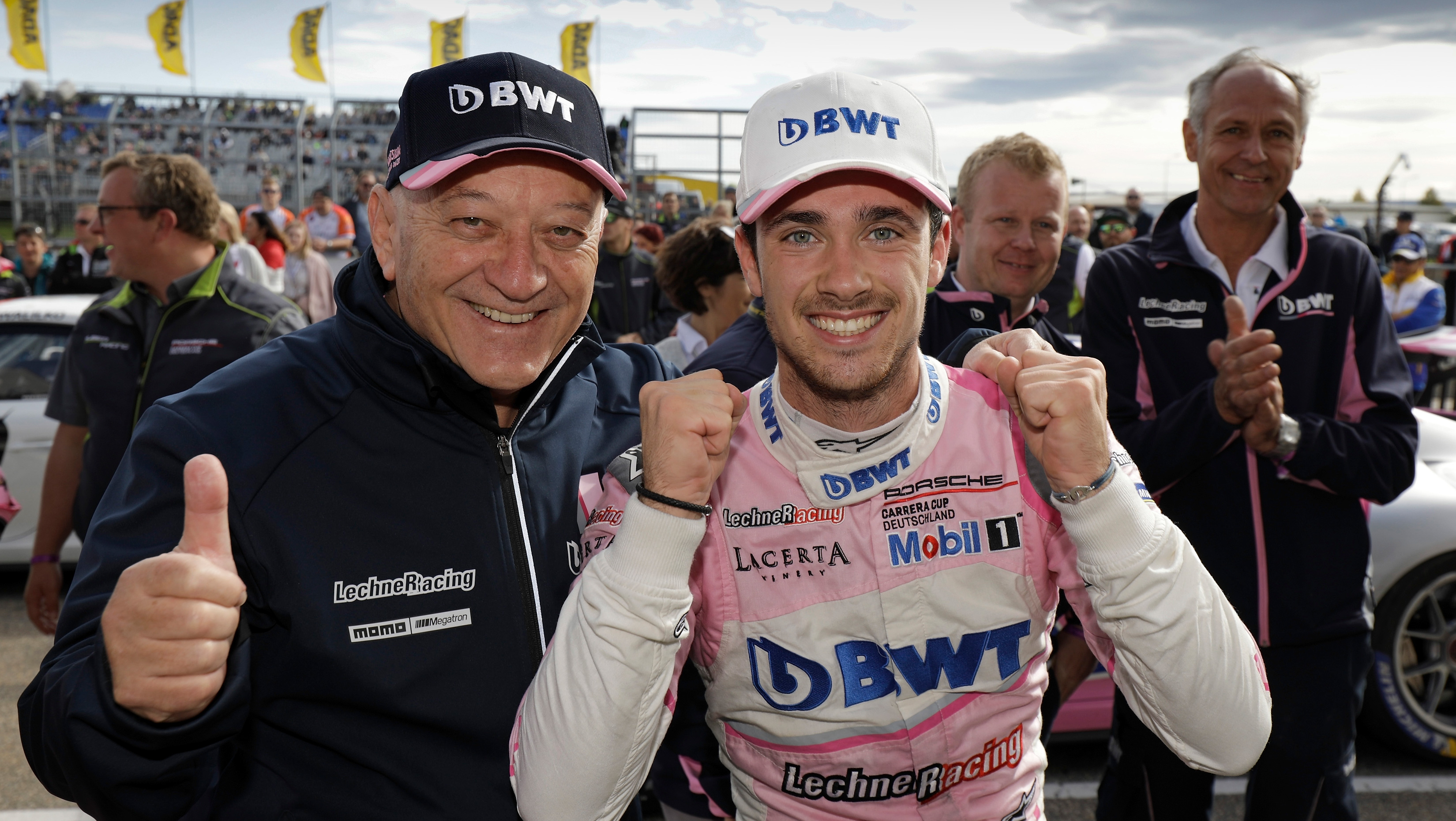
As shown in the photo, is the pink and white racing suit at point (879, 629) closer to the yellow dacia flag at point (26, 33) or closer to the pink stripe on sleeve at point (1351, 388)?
the pink stripe on sleeve at point (1351, 388)

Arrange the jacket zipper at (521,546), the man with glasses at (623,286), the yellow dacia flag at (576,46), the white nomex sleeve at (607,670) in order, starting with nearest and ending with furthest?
the white nomex sleeve at (607,670)
the jacket zipper at (521,546)
the man with glasses at (623,286)
the yellow dacia flag at (576,46)

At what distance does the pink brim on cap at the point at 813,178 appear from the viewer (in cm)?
182

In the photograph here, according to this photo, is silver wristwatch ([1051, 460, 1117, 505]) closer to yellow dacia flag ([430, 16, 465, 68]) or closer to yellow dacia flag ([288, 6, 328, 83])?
yellow dacia flag ([430, 16, 465, 68])

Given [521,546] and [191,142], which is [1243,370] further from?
[191,142]

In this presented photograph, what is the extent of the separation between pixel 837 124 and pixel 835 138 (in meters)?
0.03

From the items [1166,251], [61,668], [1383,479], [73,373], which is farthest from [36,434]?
[1383,479]

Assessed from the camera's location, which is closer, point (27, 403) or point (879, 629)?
point (879, 629)

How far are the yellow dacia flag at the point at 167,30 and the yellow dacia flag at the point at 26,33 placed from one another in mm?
3309

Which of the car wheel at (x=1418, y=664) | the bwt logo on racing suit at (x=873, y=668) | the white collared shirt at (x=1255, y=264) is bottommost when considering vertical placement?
the car wheel at (x=1418, y=664)

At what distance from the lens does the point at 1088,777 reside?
Result: 4.02m

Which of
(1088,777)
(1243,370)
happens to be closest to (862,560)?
(1243,370)

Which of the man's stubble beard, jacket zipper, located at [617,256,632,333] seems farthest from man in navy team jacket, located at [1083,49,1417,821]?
jacket zipper, located at [617,256,632,333]

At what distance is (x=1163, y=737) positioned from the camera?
5.65ft

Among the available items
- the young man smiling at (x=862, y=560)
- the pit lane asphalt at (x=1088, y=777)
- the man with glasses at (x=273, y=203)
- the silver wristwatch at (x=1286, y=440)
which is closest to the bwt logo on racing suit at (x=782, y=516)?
the young man smiling at (x=862, y=560)
